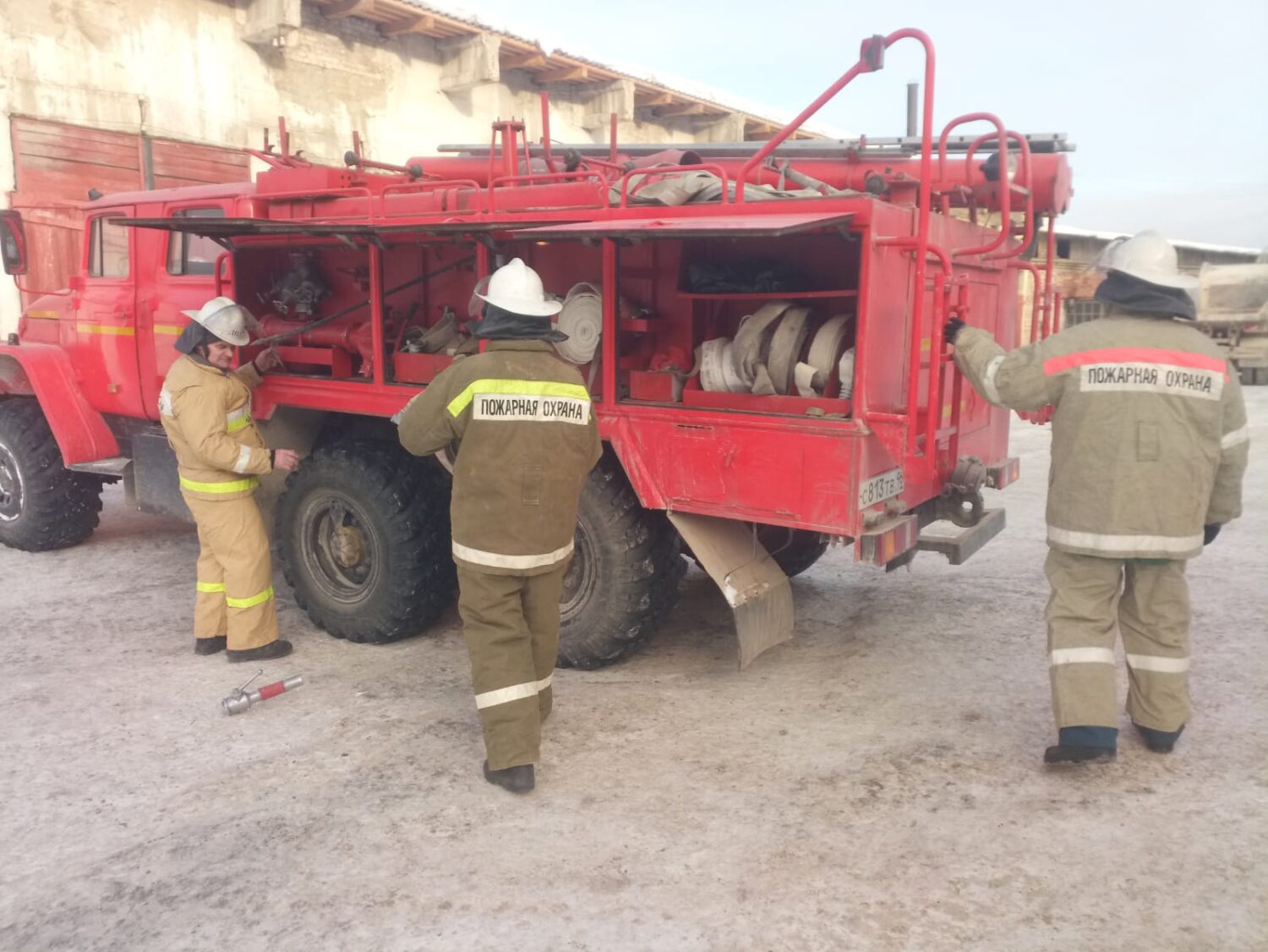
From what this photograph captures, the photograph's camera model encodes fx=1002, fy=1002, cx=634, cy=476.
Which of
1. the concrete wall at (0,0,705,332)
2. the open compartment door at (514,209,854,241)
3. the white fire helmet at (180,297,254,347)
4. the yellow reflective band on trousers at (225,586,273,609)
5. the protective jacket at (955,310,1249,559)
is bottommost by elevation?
the yellow reflective band on trousers at (225,586,273,609)

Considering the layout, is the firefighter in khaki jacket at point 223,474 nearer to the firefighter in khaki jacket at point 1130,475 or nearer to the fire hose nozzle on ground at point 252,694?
the fire hose nozzle on ground at point 252,694

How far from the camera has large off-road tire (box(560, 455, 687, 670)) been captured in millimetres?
4078

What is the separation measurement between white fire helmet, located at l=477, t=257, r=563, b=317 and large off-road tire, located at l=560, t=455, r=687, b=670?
0.95 metres

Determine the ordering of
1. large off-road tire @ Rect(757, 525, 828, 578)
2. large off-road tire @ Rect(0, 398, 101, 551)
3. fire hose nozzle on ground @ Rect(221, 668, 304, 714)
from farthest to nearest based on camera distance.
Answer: large off-road tire @ Rect(0, 398, 101, 551) → large off-road tire @ Rect(757, 525, 828, 578) → fire hose nozzle on ground @ Rect(221, 668, 304, 714)

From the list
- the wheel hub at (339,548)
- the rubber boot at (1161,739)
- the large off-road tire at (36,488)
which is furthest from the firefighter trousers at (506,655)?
the large off-road tire at (36,488)

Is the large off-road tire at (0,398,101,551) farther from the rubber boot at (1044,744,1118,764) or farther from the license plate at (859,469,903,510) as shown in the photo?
the rubber boot at (1044,744,1118,764)

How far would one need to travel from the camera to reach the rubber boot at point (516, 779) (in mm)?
3236

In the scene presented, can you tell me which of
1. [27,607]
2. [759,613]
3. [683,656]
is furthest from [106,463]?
[759,613]

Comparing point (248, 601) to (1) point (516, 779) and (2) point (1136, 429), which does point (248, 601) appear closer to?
(1) point (516, 779)

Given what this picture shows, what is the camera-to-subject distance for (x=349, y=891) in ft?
8.79

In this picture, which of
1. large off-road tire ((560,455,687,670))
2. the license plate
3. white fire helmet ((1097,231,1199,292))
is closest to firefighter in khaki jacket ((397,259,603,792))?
large off-road tire ((560,455,687,670))

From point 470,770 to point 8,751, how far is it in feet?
5.47

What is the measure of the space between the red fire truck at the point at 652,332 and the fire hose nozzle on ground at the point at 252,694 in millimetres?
622

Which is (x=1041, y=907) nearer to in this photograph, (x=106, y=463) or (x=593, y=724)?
(x=593, y=724)
